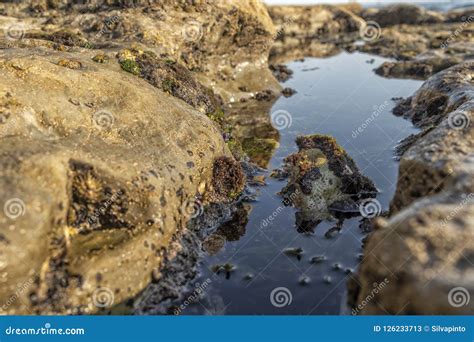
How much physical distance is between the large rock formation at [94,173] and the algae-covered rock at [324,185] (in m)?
2.80

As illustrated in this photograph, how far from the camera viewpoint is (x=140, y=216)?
542 inches

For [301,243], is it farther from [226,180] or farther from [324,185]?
[226,180]

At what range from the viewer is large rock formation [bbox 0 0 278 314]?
11797 mm

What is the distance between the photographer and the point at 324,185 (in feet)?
62.4

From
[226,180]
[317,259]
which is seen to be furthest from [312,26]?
[317,259]

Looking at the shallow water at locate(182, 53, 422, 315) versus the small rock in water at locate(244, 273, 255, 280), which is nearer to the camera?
the shallow water at locate(182, 53, 422, 315)

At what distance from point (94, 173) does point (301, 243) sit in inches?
323

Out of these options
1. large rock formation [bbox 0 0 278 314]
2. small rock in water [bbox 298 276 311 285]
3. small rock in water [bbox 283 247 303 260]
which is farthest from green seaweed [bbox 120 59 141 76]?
small rock in water [bbox 298 276 311 285]

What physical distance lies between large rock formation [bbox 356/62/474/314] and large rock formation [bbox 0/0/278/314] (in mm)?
7315

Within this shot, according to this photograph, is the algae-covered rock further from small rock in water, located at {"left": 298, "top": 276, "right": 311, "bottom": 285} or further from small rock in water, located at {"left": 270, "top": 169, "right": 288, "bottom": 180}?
small rock in water, located at {"left": 298, "top": 276, "right": 311, "bottom": 285}

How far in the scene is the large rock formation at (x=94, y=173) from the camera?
1180 cm

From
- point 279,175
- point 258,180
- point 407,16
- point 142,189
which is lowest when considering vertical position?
point 407,16

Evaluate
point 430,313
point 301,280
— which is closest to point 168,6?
point 301,280
